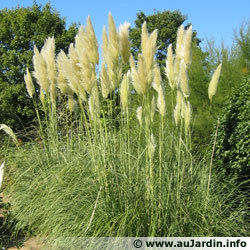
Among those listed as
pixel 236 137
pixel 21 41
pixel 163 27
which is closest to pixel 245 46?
pixel 236 137

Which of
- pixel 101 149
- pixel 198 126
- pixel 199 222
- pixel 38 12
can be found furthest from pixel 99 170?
pixel 38 12

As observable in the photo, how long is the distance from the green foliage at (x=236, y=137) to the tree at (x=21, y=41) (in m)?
9.29

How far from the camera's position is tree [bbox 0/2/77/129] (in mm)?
13133

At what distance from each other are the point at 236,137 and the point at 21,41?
1100 cm

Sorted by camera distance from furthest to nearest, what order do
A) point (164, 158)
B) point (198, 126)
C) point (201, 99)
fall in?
1. point (201, 99)
2. point (198, 126)
3. point (164, 158)

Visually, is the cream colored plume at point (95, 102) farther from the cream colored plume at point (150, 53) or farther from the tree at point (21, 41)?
the tree at point (21, 41)

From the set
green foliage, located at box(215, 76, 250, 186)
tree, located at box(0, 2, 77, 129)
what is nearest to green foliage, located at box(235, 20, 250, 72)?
green foliage, located at box(215, 76, 250, 186)

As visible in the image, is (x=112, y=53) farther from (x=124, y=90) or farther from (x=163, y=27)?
(x=163, y=27)

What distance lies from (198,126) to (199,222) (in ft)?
13.5

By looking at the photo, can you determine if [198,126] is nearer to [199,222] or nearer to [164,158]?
[164,158]

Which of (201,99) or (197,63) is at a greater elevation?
(197,63)

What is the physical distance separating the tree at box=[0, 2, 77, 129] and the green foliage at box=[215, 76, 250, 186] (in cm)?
929

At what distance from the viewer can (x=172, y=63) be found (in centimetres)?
364

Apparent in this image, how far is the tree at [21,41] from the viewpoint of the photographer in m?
13.1
